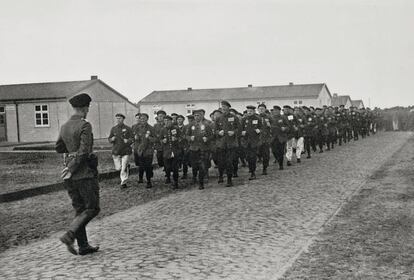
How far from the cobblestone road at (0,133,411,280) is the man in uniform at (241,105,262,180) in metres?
1.93

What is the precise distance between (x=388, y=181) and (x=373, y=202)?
10.1ft

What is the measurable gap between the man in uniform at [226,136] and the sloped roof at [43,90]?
2438cm

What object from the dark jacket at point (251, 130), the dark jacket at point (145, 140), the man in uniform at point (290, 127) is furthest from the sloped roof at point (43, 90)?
the dark jacket at point (251, 130)

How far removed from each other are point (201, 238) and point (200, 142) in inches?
226

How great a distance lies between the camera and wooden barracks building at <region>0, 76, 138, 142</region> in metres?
36.8

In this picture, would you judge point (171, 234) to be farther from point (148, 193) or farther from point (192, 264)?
point (148, 193)

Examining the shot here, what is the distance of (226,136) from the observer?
13.8 m

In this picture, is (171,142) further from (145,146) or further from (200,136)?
(200,136)

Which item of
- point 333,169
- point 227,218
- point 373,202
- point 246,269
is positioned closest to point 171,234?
point 227,218

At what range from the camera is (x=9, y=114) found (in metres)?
38.0

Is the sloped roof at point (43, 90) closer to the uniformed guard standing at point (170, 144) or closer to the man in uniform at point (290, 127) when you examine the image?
the man in uniform at point (290, 127)

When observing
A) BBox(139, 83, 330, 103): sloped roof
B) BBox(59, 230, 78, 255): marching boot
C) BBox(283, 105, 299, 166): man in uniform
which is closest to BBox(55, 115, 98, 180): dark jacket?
BBox(59, 230, 78, 255): marching boot

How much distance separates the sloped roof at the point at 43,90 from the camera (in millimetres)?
37000

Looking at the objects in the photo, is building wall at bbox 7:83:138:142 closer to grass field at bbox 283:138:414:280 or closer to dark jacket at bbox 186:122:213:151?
dark jacket at bbox 186:122:213:151
